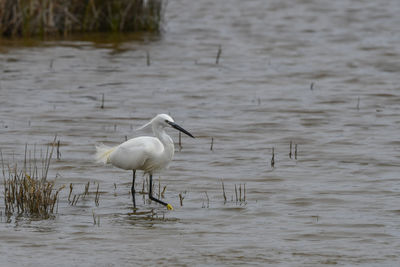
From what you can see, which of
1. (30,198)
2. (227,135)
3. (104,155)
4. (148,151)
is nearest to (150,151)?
(148,151)

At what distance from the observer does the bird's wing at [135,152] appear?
279 inches

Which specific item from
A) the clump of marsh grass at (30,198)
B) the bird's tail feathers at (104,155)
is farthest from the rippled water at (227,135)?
the bird's tail feathers at (104,155)

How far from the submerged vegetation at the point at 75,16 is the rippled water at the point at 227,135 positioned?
1.31 ft

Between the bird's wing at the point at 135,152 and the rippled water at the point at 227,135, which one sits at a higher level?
the bird's wing at the point at 135,152

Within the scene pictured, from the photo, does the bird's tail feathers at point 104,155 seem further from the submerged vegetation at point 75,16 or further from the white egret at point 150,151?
the submerged vegetation at point 75,16

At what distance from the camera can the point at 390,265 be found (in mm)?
5680

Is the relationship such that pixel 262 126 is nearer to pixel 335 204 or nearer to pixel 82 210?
pixel 335 204

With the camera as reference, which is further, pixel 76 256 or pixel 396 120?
pixel 396 120

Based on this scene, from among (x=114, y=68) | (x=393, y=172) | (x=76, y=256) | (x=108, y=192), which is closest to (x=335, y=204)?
(x=393, y=172)

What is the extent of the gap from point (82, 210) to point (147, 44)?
34.8 feet

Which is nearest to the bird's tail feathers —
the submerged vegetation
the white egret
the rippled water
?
the white egret

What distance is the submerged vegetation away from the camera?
16.5 meters

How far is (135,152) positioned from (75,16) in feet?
36.4

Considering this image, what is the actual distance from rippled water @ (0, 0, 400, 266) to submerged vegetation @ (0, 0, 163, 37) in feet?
1.31
